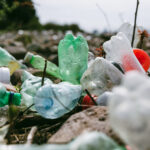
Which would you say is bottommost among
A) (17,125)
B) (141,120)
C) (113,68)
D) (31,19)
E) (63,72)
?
(31,19)

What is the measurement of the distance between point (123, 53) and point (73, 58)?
0.35 meters

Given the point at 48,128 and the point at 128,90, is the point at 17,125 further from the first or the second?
the point at 128,90

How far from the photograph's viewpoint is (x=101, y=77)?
161 cm

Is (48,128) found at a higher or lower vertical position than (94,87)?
lower

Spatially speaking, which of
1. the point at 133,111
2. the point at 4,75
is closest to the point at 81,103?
the point at 4,75

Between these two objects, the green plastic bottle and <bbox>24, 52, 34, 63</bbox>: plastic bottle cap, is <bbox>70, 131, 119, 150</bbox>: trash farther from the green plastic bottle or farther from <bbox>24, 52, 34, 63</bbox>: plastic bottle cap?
<bbox>24, 52, 34, 63</bbox>: plastic bottle cap

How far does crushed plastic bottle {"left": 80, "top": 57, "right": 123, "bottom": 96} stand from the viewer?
157cm

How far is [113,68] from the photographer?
1573 mm

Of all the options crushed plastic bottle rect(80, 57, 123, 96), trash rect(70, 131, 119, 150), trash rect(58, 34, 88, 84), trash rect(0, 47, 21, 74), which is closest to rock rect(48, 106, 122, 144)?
trash rect(70, 131, 119, 150)

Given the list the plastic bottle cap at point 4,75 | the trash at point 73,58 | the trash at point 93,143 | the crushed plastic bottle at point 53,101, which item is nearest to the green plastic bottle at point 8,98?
the crushed plastic bottle at point 53,101

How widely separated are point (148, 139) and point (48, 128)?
0.68 m

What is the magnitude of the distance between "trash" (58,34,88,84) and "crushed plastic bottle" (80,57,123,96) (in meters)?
0.24

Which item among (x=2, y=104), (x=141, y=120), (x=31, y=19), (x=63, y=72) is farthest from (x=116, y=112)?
(x=31, y=19)

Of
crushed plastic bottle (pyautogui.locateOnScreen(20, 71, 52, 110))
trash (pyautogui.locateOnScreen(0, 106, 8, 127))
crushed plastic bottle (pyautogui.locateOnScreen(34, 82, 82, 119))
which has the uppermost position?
crushed plastic bottle (pyautogui.locateOnScreen(34, 82, 82, 119))
